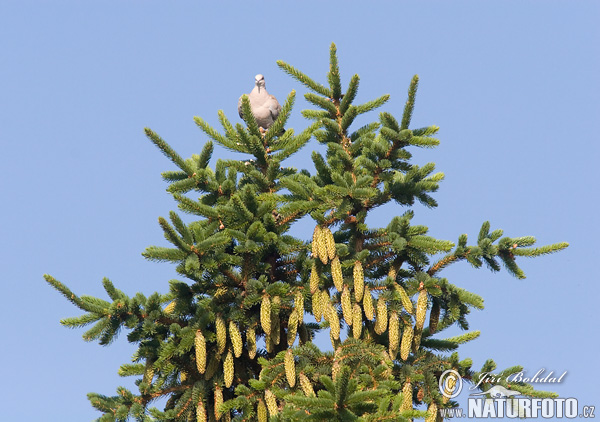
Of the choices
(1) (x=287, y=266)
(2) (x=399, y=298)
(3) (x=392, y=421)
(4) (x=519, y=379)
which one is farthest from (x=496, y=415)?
(1) (x=287, y=266)

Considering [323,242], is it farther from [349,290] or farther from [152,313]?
[152,313]

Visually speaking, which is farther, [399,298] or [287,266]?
[287,266]

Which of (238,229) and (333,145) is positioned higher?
(333,145)

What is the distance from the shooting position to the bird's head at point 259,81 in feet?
53.3

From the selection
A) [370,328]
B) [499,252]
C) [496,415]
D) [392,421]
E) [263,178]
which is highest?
[263,178]

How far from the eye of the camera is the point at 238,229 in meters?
13.2

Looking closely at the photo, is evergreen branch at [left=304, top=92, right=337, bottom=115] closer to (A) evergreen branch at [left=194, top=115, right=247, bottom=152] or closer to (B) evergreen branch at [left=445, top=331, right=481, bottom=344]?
(A) evergreen branch at [left=194, top=115, right=247, bottom=152]

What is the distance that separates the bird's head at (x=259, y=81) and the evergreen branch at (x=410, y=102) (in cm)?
410

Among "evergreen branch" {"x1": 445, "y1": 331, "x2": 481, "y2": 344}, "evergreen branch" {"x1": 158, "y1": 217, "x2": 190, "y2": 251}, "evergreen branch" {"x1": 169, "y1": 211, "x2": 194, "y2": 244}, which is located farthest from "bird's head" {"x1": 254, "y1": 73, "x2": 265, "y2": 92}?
"evergreen branch" {"x1": 445, "y1": 331, "x2": 481, "y2": 344}

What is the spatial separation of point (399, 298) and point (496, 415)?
195 cm

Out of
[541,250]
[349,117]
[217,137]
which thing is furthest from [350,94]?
[541,250]

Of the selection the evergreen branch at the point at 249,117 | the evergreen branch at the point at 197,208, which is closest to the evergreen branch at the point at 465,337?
the evergreen branch at the point at 197,208

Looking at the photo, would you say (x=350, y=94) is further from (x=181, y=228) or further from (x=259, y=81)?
(x=181, y=228)

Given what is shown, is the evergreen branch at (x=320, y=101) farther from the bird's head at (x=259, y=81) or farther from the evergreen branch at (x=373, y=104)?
the bird's head at (x=259, y=81)
